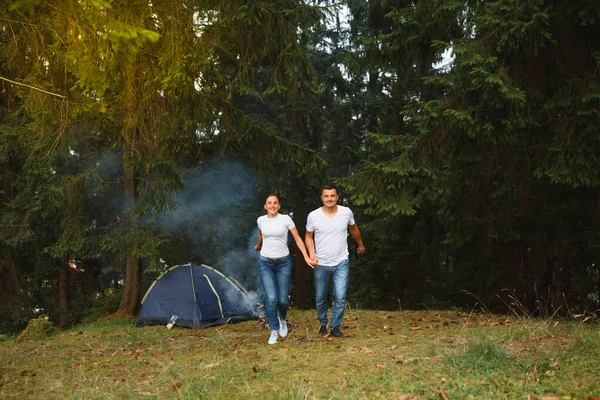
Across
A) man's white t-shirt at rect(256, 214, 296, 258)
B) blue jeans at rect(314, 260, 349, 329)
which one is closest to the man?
blue jeans at rect(314, 260, 349, 329)

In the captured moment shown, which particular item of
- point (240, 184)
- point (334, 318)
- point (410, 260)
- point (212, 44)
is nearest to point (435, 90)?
point (410, 260)

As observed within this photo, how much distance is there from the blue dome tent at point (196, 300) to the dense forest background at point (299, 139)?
939mm

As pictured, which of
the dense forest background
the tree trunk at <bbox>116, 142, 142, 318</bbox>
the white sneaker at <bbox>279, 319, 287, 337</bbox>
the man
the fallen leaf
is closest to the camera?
the fallen leaf

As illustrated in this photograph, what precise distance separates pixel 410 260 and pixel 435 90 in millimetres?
5658

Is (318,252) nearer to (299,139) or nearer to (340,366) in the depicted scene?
(340,366)

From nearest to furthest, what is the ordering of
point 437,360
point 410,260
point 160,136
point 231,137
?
point 437,360 < point 160,136 < point 231,137 < point 410,260

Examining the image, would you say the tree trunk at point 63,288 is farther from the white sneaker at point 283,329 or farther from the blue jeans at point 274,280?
the blue jeans at point 274,280

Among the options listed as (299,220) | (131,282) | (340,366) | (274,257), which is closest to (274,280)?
(274,257)

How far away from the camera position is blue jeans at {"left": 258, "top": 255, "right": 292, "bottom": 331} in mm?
7480

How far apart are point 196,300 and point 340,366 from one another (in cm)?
683

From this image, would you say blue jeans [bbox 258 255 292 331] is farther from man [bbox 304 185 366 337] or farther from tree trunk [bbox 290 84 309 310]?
tree trunk [bbox 290 84 309 310]

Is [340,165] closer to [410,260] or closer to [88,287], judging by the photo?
[410,260]

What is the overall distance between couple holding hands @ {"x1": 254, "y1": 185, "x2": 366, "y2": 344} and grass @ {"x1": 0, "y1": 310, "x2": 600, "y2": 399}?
1.60ft

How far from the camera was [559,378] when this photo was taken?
14.3 feet
